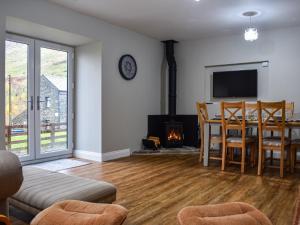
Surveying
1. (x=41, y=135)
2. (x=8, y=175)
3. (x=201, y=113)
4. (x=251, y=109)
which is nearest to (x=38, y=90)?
(x=41, y=135)

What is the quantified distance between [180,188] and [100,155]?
81.1 inches

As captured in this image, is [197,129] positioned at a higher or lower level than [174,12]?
lower

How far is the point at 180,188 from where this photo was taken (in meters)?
3.33

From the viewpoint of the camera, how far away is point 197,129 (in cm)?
621

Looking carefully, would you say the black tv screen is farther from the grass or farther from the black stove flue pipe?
the grass

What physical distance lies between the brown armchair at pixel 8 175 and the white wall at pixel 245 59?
509cm

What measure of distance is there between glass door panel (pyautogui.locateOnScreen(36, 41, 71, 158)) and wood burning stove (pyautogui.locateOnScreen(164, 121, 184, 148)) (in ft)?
6.90

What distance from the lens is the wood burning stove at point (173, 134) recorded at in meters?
6.08

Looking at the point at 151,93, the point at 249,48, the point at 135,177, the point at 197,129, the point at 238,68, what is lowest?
the point at 135,177

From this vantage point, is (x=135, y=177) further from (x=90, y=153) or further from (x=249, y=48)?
(x=249, y=48)

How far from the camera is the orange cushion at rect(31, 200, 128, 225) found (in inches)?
59.7

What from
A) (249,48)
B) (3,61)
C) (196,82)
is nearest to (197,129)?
(196,82)

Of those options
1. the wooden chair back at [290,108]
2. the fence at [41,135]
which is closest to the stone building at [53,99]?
the fence at [41,135]

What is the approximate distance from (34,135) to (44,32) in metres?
1.71
